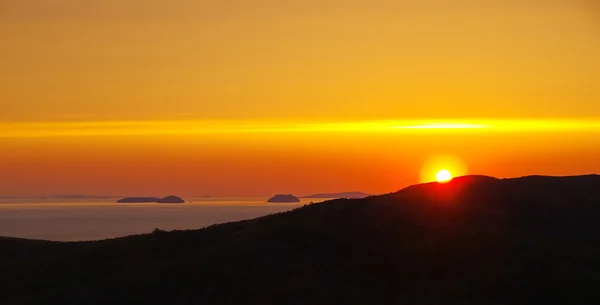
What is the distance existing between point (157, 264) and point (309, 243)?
7.70 m

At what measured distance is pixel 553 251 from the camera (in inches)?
1603

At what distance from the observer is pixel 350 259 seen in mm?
39156

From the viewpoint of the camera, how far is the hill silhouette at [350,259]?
35812mm

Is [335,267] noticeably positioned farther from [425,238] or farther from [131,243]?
[131,243]

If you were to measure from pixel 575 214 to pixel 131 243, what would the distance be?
84.1 ft

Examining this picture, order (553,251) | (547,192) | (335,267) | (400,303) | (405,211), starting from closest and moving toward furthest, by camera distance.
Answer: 1. (400,303)
2. (335,267)
3. (553,251)
4. (405,211)
5. (547,192)

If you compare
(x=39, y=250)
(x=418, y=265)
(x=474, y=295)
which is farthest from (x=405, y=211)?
(x=39, y=250)

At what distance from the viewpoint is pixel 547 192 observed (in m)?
51.6

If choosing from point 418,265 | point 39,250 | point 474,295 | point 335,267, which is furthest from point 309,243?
point 39,250

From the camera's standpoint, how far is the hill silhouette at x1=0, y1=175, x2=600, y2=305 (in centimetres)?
3581

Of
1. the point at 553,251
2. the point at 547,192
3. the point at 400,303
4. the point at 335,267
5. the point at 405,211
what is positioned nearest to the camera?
the point at 400,303

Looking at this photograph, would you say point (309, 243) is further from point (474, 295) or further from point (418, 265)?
point (474, 295)

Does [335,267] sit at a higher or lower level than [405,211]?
lower

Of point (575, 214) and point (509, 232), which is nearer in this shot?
point (509, 232)
